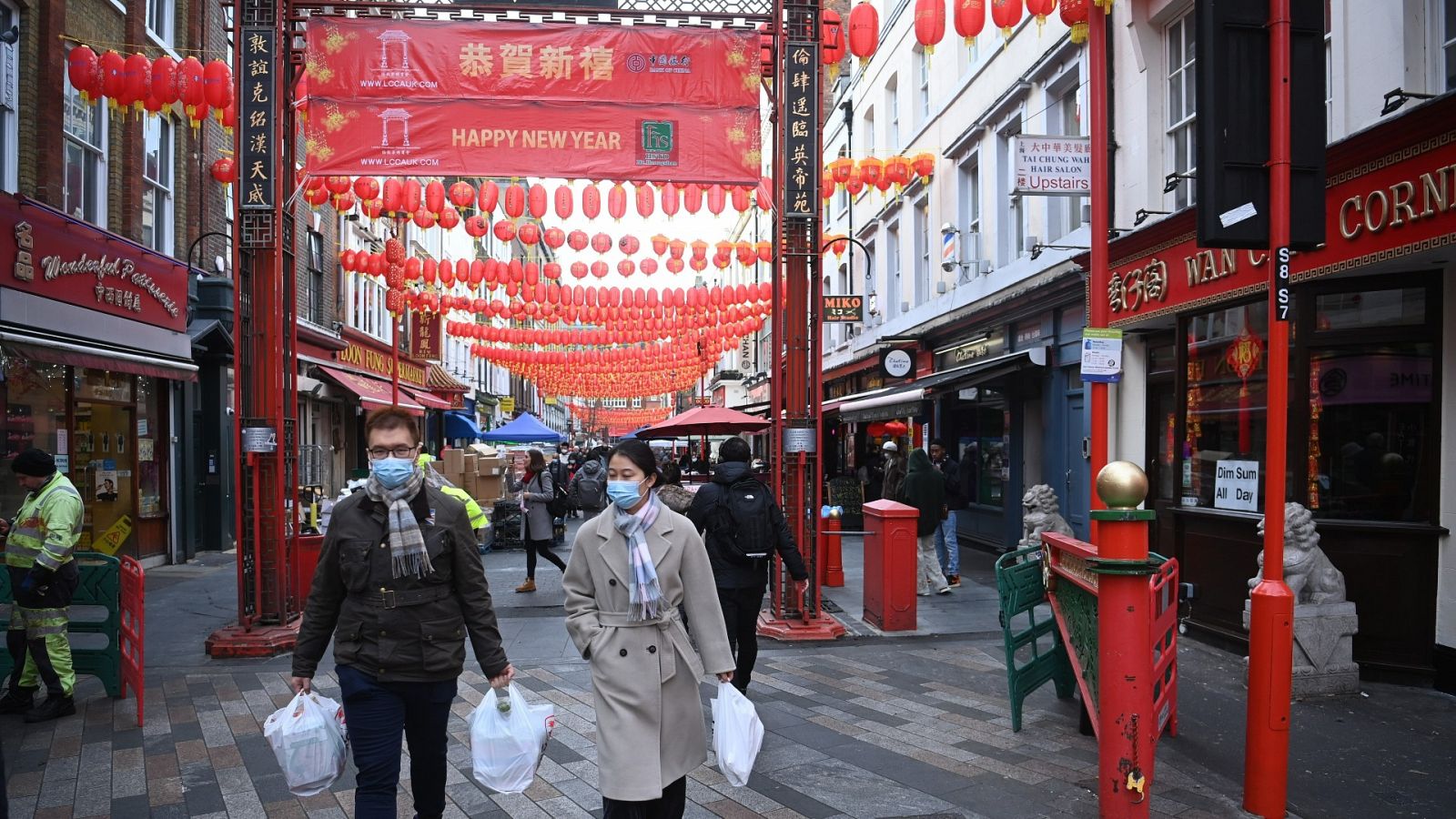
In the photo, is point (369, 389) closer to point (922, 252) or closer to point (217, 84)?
point (922, 252)

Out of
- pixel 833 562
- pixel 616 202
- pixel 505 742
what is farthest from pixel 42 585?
pixel 616 202

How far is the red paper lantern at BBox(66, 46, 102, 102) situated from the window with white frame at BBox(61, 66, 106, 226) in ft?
10.9

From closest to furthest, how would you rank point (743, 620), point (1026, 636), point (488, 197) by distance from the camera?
point (743, 620), point (1026, 636), point (488, 197)

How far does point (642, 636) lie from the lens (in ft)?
12.1

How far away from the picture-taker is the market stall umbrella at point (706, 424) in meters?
16.7

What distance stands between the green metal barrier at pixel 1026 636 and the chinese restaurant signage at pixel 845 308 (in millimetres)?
11447

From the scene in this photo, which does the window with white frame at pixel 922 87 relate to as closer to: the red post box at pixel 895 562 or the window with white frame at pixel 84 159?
the red post box at pixel 895 562

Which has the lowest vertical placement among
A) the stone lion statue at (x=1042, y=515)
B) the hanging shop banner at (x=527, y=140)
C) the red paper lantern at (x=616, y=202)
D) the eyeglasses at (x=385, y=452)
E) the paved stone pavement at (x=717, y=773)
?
the paved stone pavement at (x=717, y=773)

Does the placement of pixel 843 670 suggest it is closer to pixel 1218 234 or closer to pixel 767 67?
pixel 1218 234

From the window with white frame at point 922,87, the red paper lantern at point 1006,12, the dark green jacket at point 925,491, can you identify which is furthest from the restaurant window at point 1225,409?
the window with white frame at point 922,87

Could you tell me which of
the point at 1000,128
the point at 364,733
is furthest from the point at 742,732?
the point at 1000,128

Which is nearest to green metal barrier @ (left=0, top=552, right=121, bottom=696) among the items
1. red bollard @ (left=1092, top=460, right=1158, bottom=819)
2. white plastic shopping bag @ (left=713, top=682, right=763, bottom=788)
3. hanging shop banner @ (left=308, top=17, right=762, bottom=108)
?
hanging shop banner @ (left=308, top=17, right=762, bottom=108)

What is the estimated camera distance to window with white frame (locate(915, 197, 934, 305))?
19031 mm

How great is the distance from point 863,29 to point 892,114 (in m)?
12.3
